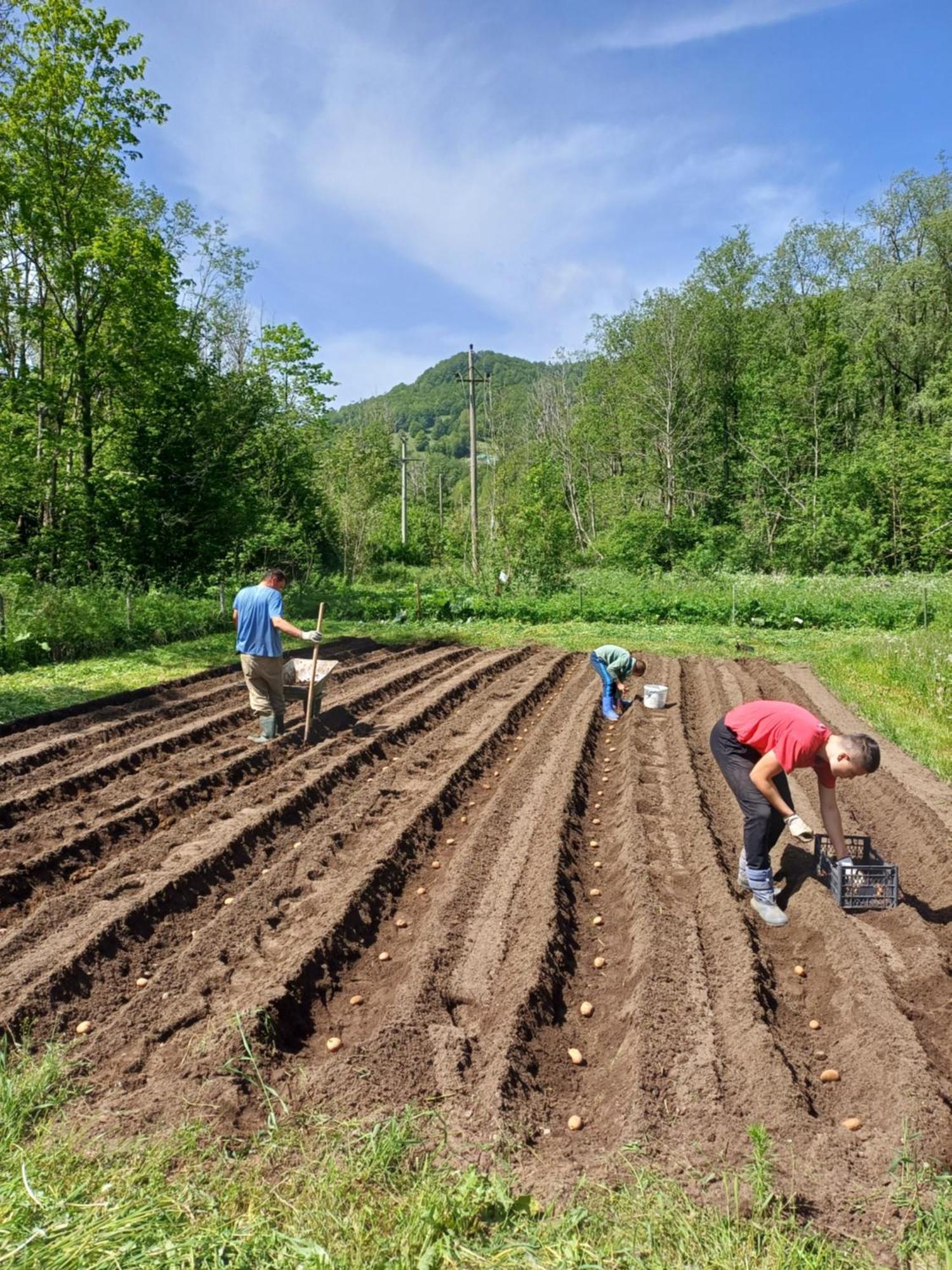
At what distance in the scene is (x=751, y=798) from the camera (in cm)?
468

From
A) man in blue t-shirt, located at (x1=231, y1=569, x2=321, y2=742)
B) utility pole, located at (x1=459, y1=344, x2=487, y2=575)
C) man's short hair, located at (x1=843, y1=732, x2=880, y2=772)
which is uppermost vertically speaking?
utility pole, located at (x1=459, y1=344, x2=487, y2=575)

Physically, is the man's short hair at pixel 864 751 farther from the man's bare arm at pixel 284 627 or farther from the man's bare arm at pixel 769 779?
the man's bare arm at pixel 284 627

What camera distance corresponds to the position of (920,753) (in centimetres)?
795

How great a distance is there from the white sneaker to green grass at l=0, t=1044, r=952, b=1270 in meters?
1.92

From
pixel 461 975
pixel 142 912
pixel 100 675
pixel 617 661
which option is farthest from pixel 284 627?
pixel 100 675

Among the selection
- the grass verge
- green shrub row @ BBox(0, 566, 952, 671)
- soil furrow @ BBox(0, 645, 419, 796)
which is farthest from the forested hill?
soil furrow @ BBox(0, 645, 419, 796)

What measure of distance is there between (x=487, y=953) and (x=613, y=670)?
219 inches

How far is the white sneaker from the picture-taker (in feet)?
15.5

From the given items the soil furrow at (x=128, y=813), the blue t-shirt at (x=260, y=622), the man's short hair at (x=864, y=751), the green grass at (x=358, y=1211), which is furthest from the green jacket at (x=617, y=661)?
the green grass at (x=358, y=1211)

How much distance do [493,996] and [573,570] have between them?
28.8 meters

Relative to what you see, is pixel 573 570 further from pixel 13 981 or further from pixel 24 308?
pixel 13 981

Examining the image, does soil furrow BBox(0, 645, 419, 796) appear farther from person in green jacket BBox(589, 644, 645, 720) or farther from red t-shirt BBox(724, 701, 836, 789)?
red t-shirt BBox(724, 701, 836, 789)

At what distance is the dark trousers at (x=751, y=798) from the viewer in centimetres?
465

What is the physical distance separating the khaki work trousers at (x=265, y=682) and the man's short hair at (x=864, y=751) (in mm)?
5511
